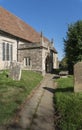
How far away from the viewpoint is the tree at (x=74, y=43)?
29.5 m

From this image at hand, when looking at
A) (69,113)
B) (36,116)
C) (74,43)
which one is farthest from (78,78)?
(74,43)

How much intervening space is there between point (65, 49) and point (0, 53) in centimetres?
1052

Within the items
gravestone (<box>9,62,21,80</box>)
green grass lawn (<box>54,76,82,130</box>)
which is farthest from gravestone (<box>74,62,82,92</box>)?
gravestone (<box>9,62,21,80</box>)

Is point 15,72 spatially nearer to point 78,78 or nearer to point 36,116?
point 78,78

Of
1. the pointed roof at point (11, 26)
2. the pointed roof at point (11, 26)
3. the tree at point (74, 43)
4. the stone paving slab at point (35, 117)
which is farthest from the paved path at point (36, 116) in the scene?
the tree at point (74, 43)

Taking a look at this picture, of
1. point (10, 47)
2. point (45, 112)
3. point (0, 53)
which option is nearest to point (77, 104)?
point (45, 112)

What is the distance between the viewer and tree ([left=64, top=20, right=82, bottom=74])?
29469mm

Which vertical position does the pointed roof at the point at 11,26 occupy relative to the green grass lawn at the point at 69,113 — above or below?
above

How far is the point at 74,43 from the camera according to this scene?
99.5ft

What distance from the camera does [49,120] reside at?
752 centimetres

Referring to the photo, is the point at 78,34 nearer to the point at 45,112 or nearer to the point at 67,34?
the point at 67,34

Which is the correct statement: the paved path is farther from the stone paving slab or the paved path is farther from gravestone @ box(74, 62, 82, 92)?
gravestone @ box(74, 62, 82, 92)

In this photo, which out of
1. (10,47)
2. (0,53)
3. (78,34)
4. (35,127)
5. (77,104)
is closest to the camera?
(35,127)

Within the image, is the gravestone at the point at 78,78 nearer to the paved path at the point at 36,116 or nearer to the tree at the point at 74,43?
the paved path at the point at 36,116
